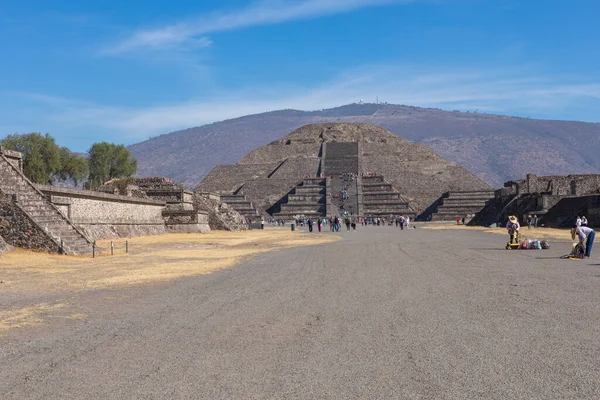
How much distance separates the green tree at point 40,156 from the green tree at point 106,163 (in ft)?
27.8

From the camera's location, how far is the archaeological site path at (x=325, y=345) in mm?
4832

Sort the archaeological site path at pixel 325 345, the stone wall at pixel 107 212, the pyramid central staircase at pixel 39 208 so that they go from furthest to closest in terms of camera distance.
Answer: the stone wall at pixel 107 212 → the pyramid central staircase at pixel 39 208 → the archaeological site path at pixel 325 345

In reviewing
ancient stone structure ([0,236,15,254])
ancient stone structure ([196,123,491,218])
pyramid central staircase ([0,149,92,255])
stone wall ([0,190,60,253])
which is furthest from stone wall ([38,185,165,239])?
ancient stone structure ([196,123,491,218])

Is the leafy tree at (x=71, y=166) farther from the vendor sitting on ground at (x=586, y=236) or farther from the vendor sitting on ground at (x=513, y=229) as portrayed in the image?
the vendor sitting on ground at (x=586, y=236)

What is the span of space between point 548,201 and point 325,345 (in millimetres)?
43174

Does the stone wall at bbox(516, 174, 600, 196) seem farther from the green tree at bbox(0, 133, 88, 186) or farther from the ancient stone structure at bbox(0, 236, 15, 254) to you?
the green tree at bbox(0, 133, 88, 186)

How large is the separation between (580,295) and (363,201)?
218 ft

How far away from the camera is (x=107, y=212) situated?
98.1 feet

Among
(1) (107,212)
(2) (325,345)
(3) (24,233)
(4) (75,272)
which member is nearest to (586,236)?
(2) (325,345)

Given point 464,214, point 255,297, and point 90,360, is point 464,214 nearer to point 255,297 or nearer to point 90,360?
point 255,297

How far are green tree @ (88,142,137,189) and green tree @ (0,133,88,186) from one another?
8.47 meters

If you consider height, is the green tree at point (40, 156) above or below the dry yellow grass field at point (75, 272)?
above

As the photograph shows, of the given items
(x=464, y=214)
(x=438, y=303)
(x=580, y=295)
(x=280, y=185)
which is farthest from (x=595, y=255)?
(x=280, y=185)

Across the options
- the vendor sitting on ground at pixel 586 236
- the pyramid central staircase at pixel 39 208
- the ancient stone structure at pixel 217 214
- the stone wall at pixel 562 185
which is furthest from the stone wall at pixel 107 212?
the stone wall at pixel 562 185
